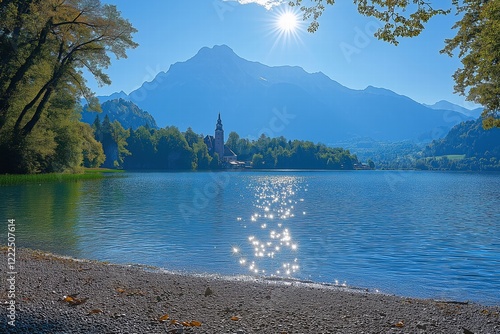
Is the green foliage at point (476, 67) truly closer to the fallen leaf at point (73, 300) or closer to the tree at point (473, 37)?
the tree at point (473, 37)

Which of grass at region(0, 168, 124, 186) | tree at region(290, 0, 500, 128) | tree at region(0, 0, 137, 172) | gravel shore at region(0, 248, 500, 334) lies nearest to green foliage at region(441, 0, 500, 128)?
tree at region(290, 0, 500, 128)

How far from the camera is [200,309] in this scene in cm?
870

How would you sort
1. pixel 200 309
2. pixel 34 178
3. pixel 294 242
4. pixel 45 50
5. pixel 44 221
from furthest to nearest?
pixel 34 178, pixel 45 50, pixel 44 221, pixel 294 242, pixel 200 309

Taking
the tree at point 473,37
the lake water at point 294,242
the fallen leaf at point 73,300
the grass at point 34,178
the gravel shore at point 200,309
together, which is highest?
the tree at point 473,37

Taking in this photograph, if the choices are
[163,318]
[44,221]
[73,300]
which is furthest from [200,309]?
[44,221]

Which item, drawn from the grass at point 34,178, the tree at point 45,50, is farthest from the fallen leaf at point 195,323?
the grass at point 34,178

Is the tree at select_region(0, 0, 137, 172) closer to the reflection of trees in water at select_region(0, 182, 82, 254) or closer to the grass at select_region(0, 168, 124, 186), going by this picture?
the grass at select_region(0, 168, 124, 186)

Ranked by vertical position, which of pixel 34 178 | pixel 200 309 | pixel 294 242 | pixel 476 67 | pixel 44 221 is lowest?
pixel 294 242

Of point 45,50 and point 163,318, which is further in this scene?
point 45,50

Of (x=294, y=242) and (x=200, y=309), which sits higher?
(x=200, y=309)

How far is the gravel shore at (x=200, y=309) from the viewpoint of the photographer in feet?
24.3

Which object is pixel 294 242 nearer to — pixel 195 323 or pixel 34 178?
pixel 195 323

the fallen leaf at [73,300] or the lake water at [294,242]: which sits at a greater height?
the fallen leaf at [73,300]

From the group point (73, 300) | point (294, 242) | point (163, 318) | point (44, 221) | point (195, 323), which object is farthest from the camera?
point (44, 221)
